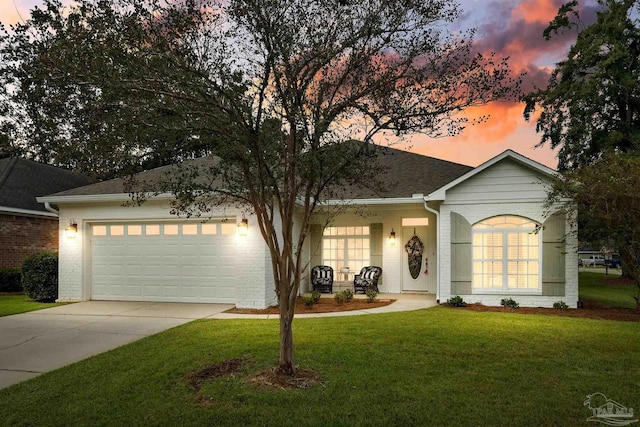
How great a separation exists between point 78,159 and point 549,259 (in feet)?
32.3

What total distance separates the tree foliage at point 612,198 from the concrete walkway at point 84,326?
4.07 metres

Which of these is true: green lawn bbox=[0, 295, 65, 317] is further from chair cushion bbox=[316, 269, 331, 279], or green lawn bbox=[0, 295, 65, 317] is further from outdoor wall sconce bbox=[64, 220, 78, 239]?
chair cushion bbox=[316, 269, 331, 279]

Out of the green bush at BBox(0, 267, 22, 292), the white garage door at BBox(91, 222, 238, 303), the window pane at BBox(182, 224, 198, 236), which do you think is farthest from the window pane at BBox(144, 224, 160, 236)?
the green bush at BBox(0, 267, 22, 292)

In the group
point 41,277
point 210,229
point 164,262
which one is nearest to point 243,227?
point 210,229

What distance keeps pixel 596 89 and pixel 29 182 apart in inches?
916

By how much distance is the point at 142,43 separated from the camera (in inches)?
165

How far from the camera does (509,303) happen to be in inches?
399

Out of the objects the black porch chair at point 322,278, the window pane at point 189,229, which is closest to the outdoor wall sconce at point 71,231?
the window pane at point 189,229

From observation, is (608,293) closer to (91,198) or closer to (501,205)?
(501,205)

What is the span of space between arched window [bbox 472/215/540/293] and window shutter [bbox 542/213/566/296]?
0.58 ft

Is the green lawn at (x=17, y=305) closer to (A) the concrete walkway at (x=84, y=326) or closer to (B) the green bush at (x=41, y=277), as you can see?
(B) the green bush at (x=41, y=277)

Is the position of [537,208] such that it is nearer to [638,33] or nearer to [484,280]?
[484,280]

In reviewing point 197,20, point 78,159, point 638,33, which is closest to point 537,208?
point 197,20

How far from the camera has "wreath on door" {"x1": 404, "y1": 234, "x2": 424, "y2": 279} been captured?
12.7 meters
